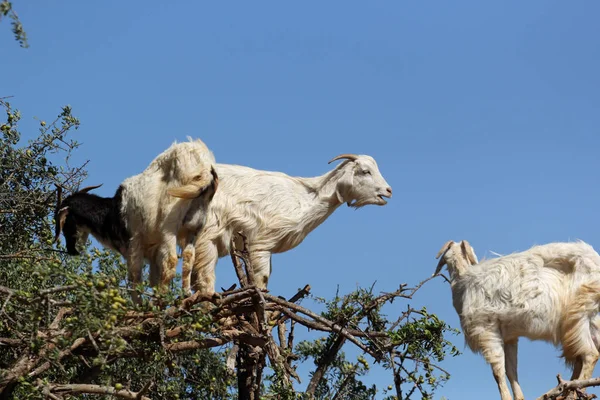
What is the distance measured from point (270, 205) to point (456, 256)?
5.96 feet

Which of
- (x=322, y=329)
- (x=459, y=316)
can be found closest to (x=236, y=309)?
(x=322, y=329)

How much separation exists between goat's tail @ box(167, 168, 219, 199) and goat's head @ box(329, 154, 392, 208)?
146 cm

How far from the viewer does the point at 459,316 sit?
8742 millimetres

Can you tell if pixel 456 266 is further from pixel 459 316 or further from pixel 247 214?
pixel 247 214

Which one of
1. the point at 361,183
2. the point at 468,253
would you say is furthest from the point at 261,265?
the point at 468,253

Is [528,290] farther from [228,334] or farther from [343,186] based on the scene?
[228,334]

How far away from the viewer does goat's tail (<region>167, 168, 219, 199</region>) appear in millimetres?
7695

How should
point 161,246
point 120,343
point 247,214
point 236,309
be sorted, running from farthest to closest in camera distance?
1. point 247,214
2. point 161,246
3. point 236,309
4. point 120,343

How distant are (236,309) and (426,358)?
1.51 meters

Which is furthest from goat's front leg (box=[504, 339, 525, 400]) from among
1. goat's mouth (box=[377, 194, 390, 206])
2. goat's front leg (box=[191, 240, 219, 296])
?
goat's front leg (box=[191, 240, 219, 296])

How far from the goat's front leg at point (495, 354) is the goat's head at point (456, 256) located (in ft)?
2.47

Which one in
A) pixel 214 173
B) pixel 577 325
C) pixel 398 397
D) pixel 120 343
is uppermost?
pixel 214 173

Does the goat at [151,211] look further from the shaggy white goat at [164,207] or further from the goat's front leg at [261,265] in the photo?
the goat's front leg at [261,265]

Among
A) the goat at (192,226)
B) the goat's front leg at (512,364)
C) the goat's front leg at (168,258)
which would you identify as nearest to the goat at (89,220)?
the goat's front leg at (168,258)
